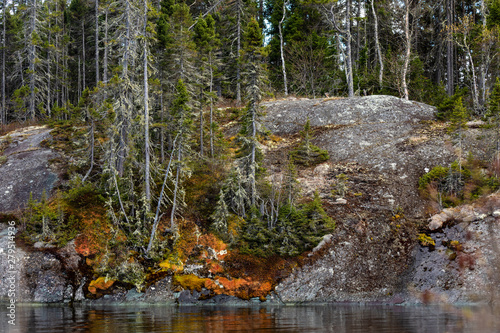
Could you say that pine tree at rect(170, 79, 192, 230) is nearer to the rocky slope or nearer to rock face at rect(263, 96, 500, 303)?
the rocky slope

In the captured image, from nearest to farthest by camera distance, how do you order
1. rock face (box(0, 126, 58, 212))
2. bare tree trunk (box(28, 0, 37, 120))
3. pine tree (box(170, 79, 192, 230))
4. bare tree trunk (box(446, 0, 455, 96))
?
pine tree (box(170, 79, 192, 230)) → rock face (box(0, 126, 58, 212)) → bare tree trunk (box(28, 0, 37, 120)) → bare tree trunk (box(446, 0, 455, 96))

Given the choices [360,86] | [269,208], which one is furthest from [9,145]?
[360,86]

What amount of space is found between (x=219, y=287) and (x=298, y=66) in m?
27.3

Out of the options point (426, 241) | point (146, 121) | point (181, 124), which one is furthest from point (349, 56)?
point (146, 121)

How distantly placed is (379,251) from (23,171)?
2056 centimetres

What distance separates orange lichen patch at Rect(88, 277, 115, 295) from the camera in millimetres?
15117

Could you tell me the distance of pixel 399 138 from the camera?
24.0 m

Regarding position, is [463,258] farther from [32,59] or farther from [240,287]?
[32,59]

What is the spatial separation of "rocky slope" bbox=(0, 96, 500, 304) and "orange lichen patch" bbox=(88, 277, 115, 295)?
0.41 metres

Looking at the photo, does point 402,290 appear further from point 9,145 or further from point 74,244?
point 9,145

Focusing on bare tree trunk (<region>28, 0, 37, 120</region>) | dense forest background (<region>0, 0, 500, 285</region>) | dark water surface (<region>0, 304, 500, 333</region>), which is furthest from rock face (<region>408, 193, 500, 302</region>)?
bare tree trunk (<region>28, 0, 37, 120</region>)

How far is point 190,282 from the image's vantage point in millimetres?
15516

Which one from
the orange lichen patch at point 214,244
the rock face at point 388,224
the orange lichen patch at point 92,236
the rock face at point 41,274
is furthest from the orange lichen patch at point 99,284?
the rock face at point 388,224

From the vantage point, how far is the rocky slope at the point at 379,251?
15.0 m
